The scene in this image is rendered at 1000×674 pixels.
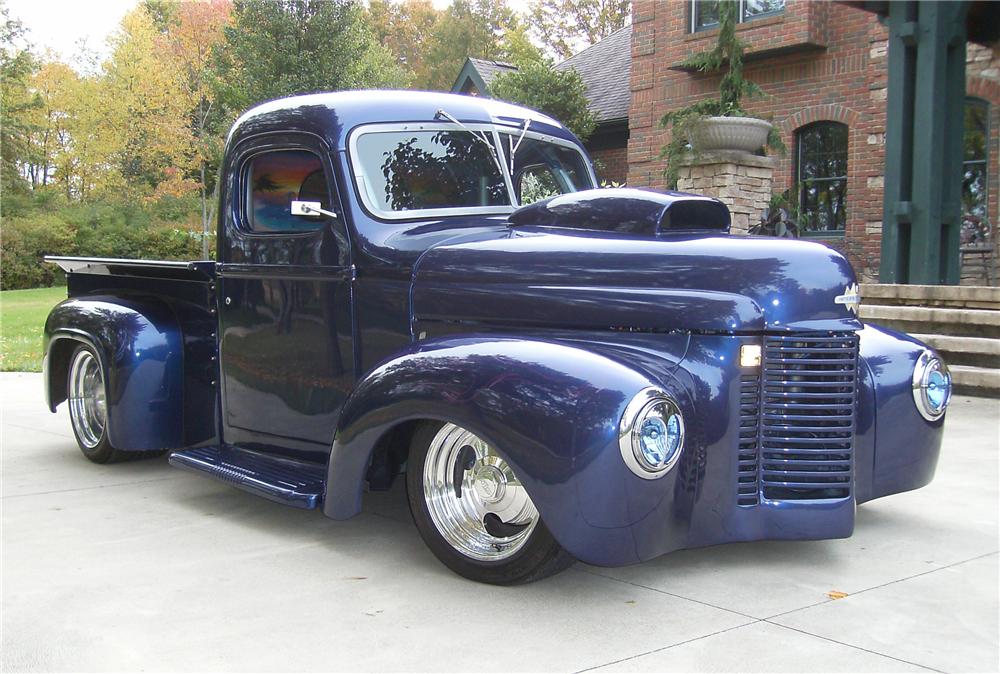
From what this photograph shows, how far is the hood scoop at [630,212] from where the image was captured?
3.86m

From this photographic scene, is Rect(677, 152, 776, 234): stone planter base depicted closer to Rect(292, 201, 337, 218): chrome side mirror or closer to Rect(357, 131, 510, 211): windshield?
Rect(357, 131, 510, 211): windshield

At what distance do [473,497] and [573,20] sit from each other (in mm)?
43343

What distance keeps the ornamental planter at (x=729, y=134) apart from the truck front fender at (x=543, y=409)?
796 cm

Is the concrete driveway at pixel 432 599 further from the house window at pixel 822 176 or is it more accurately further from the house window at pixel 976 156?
the house window at pixel 822 176

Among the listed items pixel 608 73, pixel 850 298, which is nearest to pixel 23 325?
pixel 608 73

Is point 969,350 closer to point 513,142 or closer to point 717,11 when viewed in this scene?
point 513,142

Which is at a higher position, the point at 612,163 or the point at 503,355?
the point at 612,163

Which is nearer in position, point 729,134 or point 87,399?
point 87,399

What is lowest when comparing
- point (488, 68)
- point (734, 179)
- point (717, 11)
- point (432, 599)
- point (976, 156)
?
point (432, 599)

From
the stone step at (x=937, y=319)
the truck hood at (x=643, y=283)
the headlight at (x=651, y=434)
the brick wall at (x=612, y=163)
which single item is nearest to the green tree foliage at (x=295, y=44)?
the brick wall at (x=612, y=163)

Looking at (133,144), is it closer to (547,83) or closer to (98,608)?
(547,83)

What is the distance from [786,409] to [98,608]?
2.47 meters

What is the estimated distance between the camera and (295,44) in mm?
23172

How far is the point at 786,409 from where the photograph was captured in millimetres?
3420
